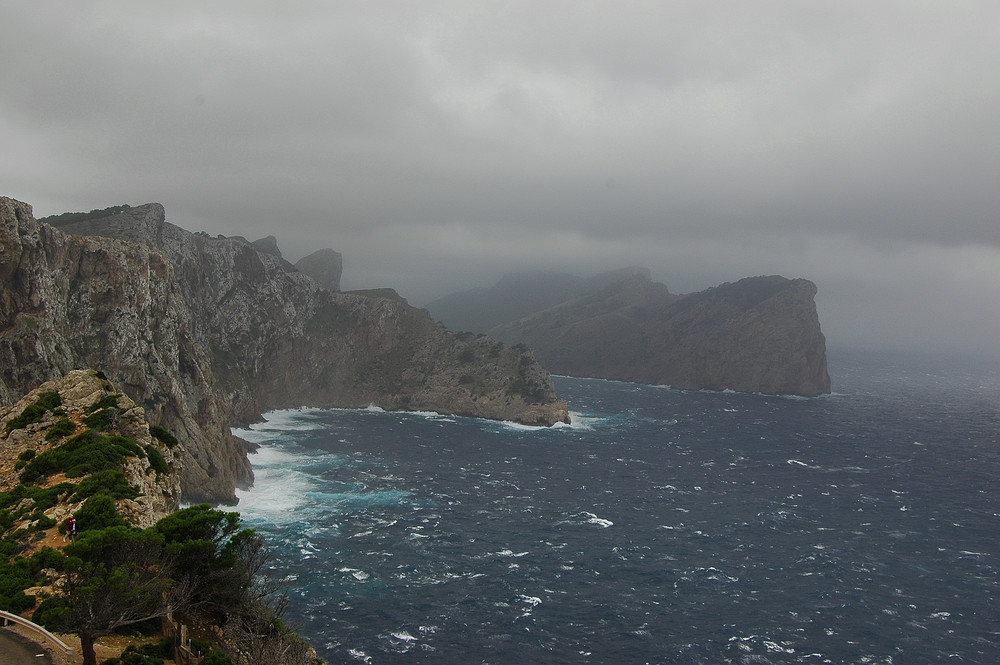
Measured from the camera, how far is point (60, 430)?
39.3m

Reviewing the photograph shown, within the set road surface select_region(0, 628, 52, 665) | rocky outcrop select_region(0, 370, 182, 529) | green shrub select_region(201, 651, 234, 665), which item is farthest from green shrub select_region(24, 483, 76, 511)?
green shrub select_region(201, 651, 234, 665)

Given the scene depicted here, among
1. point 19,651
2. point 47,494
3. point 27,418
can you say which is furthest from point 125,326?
point 19,651

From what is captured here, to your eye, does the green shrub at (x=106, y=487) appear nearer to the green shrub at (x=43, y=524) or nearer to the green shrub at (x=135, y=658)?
the green shrub at (x=43, y=524)

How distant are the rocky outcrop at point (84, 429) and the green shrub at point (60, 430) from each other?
2.6 inches

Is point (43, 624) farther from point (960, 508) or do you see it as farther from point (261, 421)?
point (261, 421)

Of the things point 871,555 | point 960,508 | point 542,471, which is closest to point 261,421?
point 542,471

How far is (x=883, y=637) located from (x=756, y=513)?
3641cm

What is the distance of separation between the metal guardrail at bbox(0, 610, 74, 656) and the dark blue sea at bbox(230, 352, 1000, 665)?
2509cm

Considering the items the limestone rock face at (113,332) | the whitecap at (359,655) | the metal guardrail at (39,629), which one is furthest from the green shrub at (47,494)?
the limestone rock face at (113,332)

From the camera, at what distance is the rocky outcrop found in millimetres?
32844

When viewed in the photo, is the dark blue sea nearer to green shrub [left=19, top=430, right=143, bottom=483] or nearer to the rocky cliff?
the rocky cliff

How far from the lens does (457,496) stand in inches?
3797

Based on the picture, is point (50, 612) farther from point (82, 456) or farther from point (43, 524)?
point (82, 456)

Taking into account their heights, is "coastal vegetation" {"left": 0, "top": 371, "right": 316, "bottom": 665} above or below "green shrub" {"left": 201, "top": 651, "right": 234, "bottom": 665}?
above
